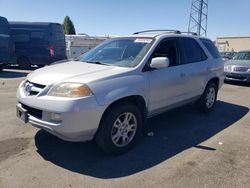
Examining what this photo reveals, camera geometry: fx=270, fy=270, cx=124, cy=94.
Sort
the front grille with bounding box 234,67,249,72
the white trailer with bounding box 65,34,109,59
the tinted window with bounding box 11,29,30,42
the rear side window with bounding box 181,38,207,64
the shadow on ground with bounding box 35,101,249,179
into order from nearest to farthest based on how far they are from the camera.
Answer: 1. the shadow on ground with bounding box 35,101,249,179
2. the rear side window with bounding box 181,38,207,64
3. the front grille with bounding box 234,67,249,72
4. the tinted window with bounding box 11,29,30,42
5. the white trailer with bounding box 65,34,109,59

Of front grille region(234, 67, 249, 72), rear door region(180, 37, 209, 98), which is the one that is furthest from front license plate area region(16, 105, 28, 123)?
front grille region(234, 67, 249, 72)

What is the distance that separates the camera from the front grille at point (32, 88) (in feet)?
12.3

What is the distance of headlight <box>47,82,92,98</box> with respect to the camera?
3.47m

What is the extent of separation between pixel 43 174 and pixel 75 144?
982mm

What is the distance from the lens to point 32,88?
383cm

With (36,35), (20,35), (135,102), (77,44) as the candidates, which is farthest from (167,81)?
(77,44)

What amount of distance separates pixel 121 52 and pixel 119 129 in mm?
1435

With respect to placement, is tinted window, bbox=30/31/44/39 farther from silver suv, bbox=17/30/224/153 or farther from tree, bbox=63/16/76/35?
tree, bbox=63/16/76/35

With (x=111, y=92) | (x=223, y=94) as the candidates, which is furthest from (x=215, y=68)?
(x=111, y=92)

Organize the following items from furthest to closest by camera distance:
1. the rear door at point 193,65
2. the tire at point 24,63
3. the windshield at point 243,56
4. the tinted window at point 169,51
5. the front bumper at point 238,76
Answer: the tire at point 24,63
the windshield at point 243,56
the front bumper at point 238,76
the rear door at point 193,65
the tinted window at point 169,51

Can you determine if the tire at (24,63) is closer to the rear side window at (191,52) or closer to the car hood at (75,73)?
the rear side window at (191,52)

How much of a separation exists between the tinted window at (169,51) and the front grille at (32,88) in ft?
6.53

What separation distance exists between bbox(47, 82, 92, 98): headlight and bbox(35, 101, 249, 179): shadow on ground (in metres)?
0.97

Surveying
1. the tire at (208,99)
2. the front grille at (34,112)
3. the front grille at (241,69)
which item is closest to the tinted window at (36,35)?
the front grille at (241,69)
